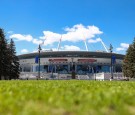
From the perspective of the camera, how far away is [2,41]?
65875mm

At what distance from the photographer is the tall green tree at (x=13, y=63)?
2719 inches

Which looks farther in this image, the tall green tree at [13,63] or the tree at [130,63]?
the tree at [130,63]

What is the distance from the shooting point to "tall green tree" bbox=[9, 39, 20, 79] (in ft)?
227

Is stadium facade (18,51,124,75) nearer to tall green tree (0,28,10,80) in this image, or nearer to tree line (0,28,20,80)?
tree line (0,28,20,80)

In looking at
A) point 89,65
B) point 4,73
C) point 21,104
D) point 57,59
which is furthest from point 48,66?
point 21,104

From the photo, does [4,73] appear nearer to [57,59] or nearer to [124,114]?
[124,114]

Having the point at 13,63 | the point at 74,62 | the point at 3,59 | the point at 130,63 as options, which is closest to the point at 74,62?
the point at 74,62

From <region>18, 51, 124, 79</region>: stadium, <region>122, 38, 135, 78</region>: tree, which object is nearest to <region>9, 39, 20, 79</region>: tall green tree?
<region>122, 38, 135, 78</region>: tree

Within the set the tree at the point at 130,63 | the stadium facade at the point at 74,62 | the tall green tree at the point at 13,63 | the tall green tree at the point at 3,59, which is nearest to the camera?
the tall green tree at the point at 3,59

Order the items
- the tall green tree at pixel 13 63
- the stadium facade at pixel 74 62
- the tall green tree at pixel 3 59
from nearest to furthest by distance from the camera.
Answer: the tall green tree at pixel 3 59, the tall green tree at pixel 13 63, the stadium facade at pixel 74 62

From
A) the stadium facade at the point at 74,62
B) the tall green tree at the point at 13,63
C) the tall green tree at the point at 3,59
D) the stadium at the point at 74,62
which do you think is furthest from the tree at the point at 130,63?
the stadium facade at the point at 74,62

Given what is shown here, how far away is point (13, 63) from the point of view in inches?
2940

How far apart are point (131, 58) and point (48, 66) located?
69.8 m

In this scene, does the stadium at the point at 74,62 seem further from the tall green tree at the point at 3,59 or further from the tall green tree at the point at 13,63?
the tall green tree at the point at 3,59
